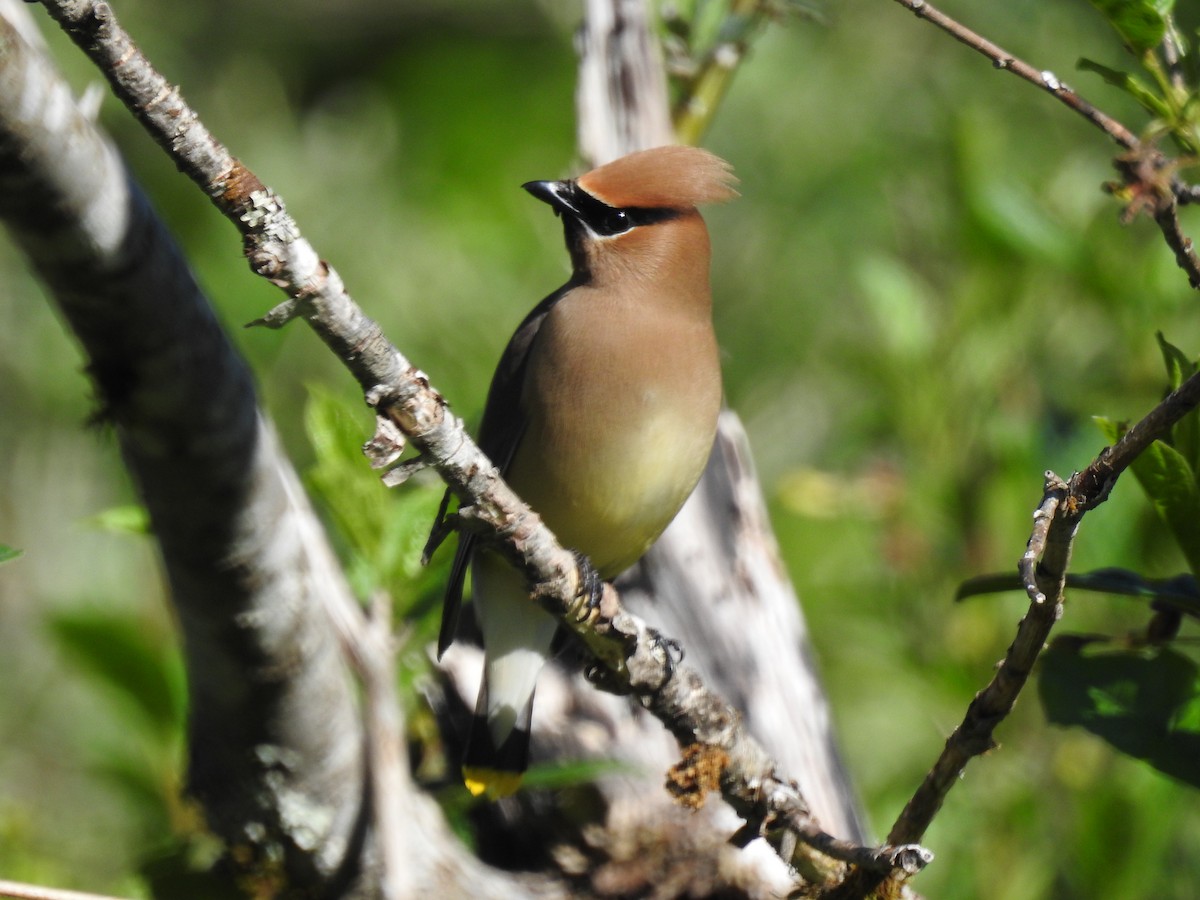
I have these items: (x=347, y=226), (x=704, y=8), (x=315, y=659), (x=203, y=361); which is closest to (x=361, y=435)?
(x=315, y=659)

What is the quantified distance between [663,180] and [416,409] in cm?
145

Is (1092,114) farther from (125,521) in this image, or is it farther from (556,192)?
(125,521)

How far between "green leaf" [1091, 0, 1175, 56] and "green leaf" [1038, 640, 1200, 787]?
1.01 metres

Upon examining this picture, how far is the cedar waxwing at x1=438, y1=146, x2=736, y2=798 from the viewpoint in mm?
3229

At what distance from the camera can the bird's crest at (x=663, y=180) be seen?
11.0 ft

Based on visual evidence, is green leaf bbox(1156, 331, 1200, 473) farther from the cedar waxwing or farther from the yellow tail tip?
the yellow tail tip

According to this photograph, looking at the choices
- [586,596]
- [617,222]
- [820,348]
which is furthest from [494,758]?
[820,348]

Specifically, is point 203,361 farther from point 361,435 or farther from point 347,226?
point 347,226

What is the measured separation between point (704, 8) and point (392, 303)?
6.13 ft

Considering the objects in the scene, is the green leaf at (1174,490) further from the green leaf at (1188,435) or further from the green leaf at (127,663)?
the green leaf at (127,663)

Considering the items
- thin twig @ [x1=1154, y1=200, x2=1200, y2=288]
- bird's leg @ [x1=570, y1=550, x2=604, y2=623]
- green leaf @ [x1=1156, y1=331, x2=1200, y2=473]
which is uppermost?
thin twig @ [x1=1154, y1=200, x2=1200, y2=288]

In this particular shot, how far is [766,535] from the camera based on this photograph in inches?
146

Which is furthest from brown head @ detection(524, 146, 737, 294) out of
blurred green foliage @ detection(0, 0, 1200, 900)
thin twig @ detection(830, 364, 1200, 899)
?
thin twig @ detection(830, 364, 1200, 899)

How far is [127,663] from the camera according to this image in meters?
3.44
